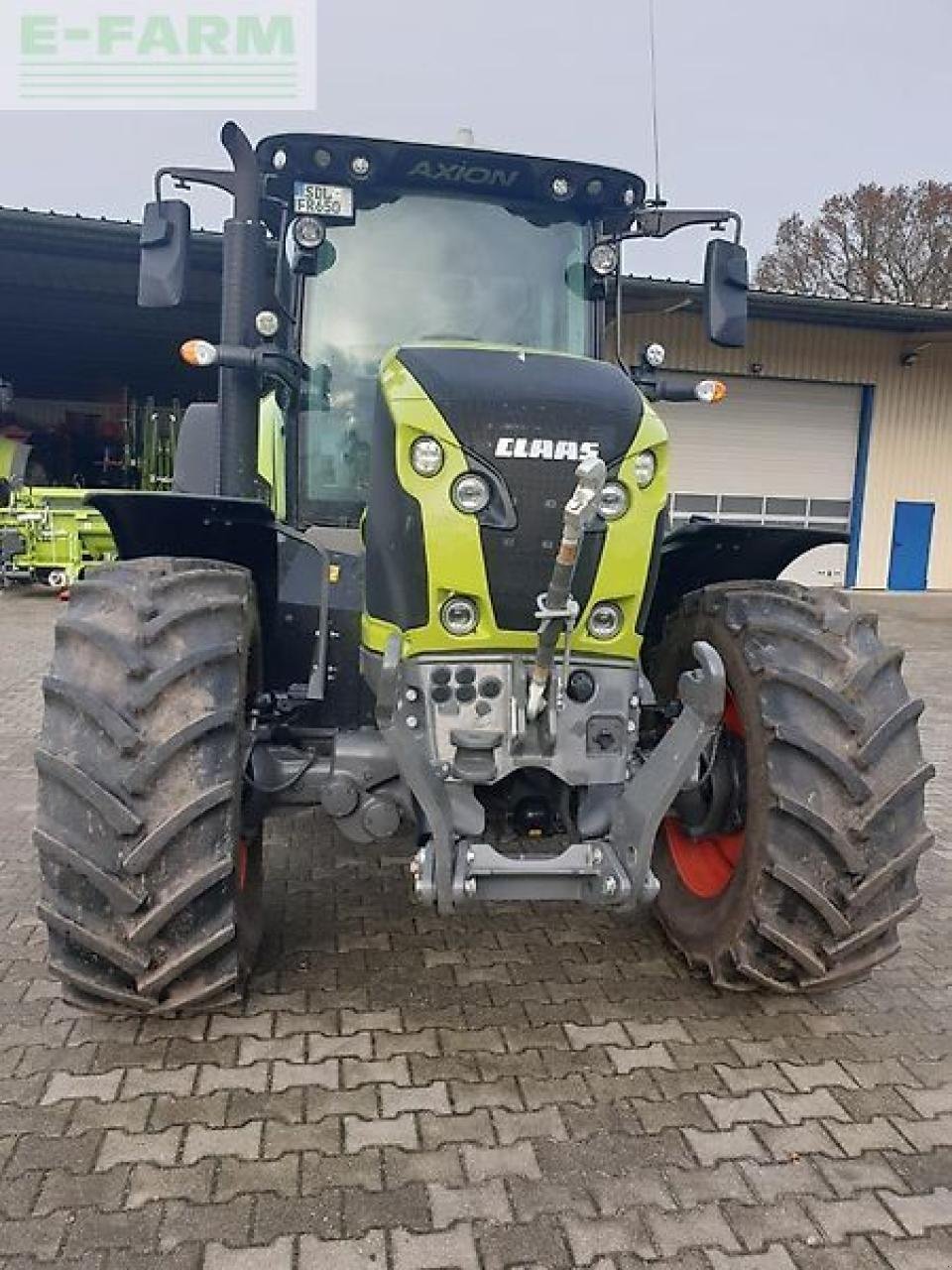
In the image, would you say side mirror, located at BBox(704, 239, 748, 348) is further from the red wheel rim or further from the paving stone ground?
the paving stone ground

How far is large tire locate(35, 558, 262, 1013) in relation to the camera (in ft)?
9.02

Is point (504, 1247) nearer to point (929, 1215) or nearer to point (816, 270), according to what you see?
point (929, 1215)

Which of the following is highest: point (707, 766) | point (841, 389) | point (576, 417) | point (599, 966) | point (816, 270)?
point (816, 270)

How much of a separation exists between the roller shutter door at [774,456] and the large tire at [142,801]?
53.2 ft

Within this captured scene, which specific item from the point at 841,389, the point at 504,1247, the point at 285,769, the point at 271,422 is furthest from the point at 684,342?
the point at 504,1247

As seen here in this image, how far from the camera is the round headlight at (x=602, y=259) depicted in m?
3.96

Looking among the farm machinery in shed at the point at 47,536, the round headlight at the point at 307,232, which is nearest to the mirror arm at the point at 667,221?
the round headlight at the point at 307,232

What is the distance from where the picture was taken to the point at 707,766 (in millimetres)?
3480

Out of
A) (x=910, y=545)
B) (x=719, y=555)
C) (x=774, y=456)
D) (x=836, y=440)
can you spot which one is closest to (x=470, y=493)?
(x=719, y=555)

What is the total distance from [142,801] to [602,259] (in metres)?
2.60

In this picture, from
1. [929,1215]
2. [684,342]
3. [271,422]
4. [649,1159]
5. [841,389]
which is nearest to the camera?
[929,1215]

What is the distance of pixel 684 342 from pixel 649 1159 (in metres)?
16.7

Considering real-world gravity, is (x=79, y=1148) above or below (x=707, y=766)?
below

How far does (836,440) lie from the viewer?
19.4 meters
